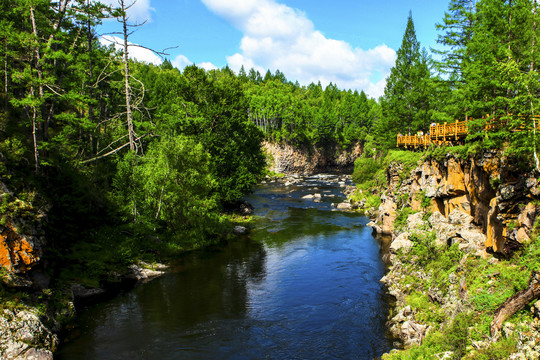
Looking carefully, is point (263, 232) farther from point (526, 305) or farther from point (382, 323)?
point (526, 305)

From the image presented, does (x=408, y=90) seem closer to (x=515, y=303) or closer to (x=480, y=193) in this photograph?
(x=480, y=193)

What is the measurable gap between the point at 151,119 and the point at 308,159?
3193 inches

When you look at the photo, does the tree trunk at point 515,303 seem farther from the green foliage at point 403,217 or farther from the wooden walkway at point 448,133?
the green foliage at point 403,217

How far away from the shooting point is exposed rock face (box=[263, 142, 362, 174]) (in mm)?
105562

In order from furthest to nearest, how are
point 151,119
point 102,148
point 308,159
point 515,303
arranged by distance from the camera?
point 308,159
point 102,148
point 151,119
point 515,303

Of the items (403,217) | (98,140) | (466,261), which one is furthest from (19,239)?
(403,217)

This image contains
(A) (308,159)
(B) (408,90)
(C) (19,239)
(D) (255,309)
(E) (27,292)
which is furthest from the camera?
(A) (308,159)

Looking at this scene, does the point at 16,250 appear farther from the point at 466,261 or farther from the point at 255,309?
the point at 466,261

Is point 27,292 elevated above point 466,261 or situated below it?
below

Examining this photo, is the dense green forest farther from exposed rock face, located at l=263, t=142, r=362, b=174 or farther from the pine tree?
exposed rock face, located at l=263, t=142, r=362, b=174

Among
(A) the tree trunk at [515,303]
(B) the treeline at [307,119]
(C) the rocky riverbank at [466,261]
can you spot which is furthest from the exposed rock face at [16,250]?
(B) the treeline at [307,119]

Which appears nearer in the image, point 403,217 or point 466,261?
point 466,261

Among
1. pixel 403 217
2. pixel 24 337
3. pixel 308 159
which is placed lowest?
pixel 24 337

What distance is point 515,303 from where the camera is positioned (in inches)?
487
